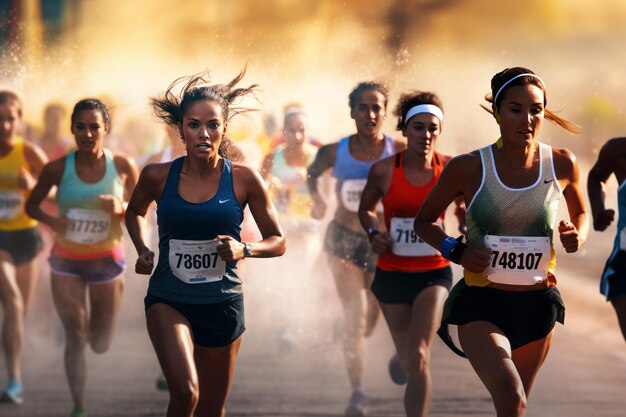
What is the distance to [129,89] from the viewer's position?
1830 centimetres

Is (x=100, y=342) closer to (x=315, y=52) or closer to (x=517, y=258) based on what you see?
(x=517, y=258)

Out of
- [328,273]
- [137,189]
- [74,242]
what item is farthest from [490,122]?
[137,189]

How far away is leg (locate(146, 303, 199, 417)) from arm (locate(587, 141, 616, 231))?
199cm

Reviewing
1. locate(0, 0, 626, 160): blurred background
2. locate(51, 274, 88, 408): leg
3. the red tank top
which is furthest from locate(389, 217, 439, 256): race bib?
locate(0, 0, 626, 160): blurred background

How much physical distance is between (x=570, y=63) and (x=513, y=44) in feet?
3.58

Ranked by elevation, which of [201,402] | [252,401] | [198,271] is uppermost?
[198,271]

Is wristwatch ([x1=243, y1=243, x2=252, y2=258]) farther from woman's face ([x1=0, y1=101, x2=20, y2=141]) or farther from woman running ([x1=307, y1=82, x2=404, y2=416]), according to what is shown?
woman's face ([x1=0, y1=101, x2=20, y2=141])

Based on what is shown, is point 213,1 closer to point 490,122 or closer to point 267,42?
point 267,42

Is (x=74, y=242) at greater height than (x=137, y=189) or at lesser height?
lesser

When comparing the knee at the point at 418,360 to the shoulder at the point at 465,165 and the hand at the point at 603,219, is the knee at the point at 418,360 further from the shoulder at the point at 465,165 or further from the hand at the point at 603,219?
the shoulder at the point at 465,165

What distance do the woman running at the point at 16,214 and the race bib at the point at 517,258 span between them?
415 centimetres

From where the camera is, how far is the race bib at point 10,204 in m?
8.91

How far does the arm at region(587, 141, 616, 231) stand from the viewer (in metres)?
6.29

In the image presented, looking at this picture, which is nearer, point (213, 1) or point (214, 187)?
point (214, 187)
